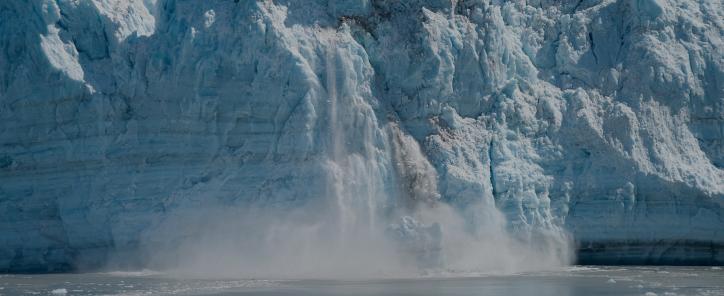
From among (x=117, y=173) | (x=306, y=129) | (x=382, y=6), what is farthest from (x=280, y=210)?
(x=382, y=6)

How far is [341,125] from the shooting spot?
1936 cm

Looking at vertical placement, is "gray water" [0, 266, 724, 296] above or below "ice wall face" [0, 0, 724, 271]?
below

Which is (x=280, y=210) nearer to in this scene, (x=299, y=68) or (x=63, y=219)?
(x=299, y=68)

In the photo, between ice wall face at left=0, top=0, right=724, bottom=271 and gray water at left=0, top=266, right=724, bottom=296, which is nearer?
gray water at left=0, top=266, right=724, bottom=296

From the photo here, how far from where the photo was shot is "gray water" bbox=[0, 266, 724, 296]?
614 inches

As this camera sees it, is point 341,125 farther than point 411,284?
Yes

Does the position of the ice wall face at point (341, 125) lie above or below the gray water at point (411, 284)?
above

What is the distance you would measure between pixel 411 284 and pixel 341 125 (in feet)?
11.3

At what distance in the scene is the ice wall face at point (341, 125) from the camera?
19156 mm

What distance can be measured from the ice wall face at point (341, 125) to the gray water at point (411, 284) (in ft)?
4.05

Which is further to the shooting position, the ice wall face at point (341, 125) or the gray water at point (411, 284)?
the ice wall face at point (341, 125)

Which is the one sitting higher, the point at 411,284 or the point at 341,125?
the point at 341,125

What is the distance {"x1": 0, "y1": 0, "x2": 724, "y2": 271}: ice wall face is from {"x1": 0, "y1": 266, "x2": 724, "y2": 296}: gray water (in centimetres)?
123

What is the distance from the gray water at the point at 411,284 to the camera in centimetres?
1559
